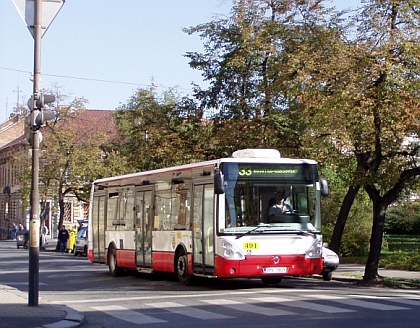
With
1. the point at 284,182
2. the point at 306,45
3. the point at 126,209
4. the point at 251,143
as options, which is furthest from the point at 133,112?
the point at 284,182

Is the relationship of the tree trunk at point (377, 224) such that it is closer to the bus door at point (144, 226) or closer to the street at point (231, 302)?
the street at point (231, 302)

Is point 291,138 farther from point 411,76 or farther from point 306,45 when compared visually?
point 411,76

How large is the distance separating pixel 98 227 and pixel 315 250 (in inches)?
391

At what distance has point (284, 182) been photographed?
60.1 feet

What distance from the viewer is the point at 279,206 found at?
59.5ft

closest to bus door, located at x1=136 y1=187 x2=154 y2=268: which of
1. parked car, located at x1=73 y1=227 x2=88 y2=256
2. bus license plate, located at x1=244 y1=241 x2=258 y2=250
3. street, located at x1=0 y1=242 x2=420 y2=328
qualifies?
street, located at x1=0 y1=242 x2=420 y2=328

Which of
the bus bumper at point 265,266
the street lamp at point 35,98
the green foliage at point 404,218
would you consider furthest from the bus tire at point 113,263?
the green foliage at point 404,218

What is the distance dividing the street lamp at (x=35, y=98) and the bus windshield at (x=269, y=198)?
4930 millimetres

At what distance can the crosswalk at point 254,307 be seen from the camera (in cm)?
1339

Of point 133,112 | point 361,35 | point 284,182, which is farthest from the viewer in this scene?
point 133,112

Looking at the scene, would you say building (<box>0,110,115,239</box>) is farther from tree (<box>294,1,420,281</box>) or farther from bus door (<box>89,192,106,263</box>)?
tree (<box>294,1,420,281</box>)

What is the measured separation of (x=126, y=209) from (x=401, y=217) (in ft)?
92.0

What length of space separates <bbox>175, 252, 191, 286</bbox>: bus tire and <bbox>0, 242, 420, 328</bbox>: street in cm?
25

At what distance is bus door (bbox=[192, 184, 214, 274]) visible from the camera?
18234mm
